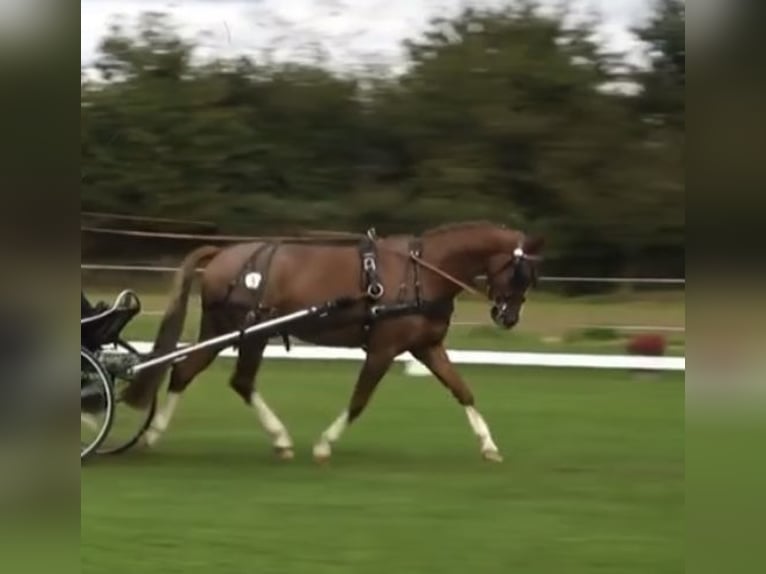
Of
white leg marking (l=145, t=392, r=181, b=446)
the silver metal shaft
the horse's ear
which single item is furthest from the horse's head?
white leg marking (l=145, t=392, r=181, b=446)

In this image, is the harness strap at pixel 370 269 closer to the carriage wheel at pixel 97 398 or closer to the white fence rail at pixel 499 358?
the carriage wheel at pixel 97 398

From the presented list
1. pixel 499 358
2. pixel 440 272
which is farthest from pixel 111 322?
pixel 499 358

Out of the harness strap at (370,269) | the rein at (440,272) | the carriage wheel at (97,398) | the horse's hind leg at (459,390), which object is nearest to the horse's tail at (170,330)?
the carriage wheel at (97,398)

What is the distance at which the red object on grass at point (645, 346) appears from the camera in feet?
20.9

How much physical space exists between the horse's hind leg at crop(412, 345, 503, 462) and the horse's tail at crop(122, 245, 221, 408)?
3.40ft

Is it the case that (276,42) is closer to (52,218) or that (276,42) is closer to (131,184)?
(131,184)

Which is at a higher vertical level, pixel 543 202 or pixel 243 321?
pixel 243 321

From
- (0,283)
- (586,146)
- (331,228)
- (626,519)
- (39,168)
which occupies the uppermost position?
(39,168)

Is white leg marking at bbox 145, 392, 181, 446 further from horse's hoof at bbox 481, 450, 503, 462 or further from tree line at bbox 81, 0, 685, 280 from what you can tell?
tree line at bbox 81, 0, 685, 280

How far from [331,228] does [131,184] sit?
2287 millimetres

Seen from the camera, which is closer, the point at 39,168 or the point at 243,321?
the point at 39,168

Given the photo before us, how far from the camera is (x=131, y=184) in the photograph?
7.16m

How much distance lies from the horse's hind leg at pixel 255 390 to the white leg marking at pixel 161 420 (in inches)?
11.4

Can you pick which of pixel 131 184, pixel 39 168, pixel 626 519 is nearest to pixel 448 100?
pixel 131 184
